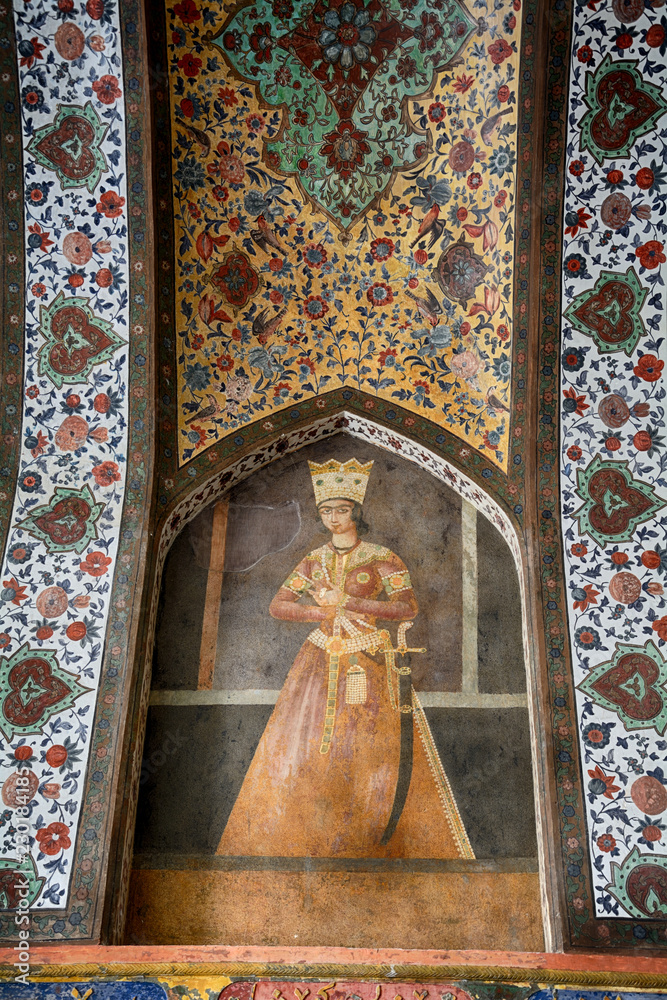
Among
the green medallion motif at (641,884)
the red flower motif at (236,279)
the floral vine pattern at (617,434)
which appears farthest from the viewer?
the red flower motif at (236,279)

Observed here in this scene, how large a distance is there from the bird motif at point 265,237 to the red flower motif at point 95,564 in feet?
6.79

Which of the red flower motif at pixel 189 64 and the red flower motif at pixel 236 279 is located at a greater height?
the red flower motif at pixel 189 64

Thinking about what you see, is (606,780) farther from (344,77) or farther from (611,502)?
(344,77)

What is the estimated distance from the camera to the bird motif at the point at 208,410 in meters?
5.37

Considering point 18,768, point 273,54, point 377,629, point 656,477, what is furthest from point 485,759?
point 273,54

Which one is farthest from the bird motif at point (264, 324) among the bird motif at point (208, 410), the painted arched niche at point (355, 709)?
the painted arched niche at point (355, 709)

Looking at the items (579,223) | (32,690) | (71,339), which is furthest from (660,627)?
(71,339)

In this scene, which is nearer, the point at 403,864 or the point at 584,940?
the point at 584,940

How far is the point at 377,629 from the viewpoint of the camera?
5.02 metres

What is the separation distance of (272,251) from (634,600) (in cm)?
290

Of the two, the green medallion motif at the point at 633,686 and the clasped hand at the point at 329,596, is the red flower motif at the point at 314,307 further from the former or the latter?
the green medallion motif at the point at 633,686

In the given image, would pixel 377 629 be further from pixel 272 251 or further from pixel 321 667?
pixel 272 251

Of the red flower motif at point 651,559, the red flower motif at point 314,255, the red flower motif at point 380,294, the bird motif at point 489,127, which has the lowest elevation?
the red flower motif at point 651,559

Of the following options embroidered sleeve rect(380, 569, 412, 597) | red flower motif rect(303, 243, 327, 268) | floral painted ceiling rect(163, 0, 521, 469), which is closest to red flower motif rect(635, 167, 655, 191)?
floral painted ceiling rect(163, 0, 521, 469)
